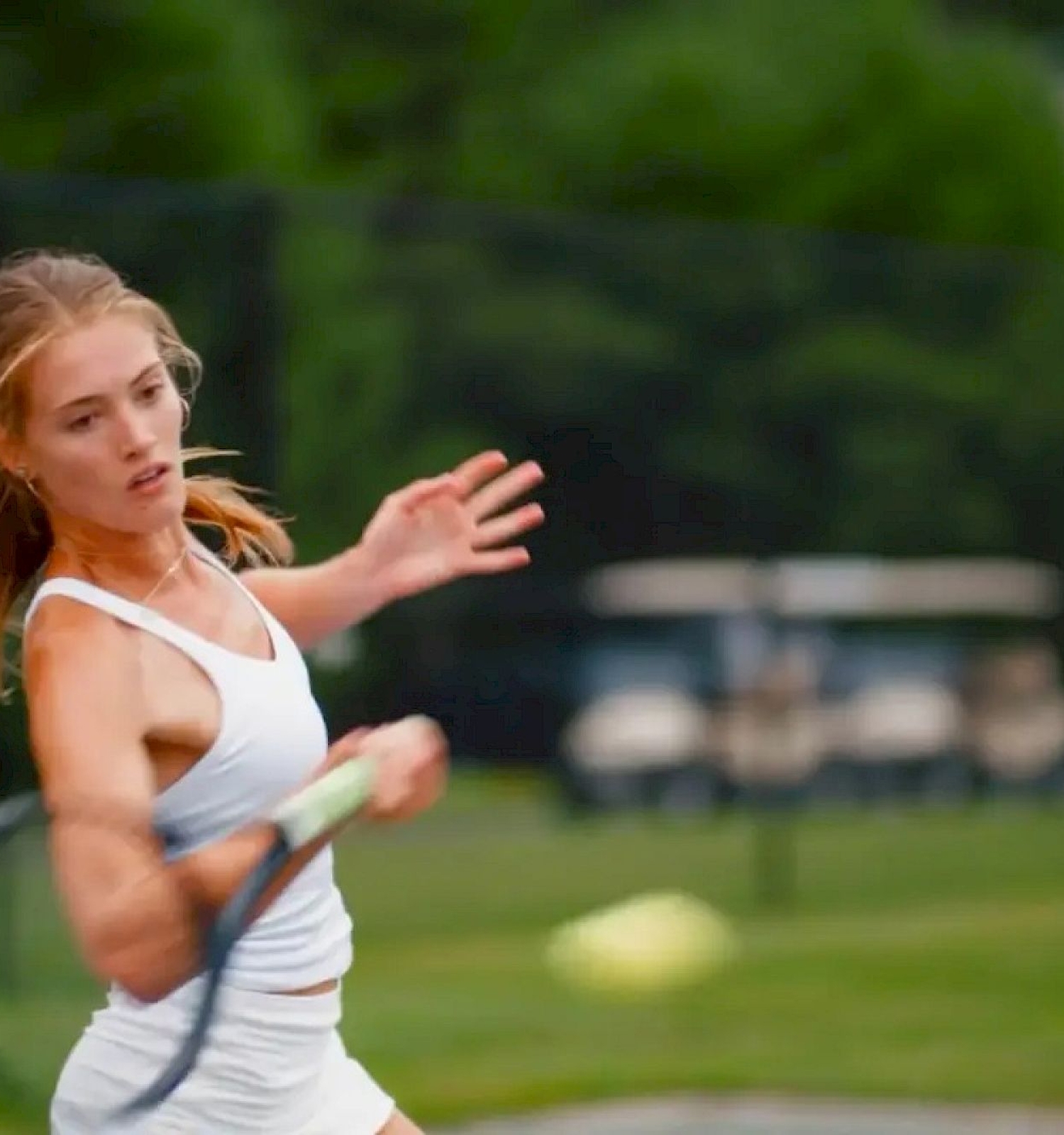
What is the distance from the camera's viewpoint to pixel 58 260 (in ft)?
11.7

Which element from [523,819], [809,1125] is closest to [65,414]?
[809,1125]

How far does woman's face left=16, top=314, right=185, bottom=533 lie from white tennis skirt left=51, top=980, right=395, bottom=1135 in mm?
540

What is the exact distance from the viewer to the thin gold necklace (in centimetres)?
346

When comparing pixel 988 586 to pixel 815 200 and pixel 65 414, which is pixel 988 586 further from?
pixel 815 200

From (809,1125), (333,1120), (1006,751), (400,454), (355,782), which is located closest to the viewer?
(355,782)

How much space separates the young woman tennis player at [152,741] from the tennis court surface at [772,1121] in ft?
12.1

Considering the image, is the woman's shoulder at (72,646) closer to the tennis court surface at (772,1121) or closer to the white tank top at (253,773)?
the white tank top at (253,773)

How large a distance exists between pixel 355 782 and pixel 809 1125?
4496 millimetres

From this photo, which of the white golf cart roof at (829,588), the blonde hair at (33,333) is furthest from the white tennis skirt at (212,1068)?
the white golf cart roof at (829,588)

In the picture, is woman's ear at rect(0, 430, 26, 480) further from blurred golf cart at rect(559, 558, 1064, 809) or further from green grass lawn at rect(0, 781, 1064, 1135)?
blurred golf cart at rect(559, 558, 1064, 809)

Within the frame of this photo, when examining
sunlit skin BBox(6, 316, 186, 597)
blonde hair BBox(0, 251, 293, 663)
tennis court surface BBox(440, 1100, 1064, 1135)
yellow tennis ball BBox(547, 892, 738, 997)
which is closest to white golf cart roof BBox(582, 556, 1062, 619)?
tennis court surface BBox(440, 1100, 1064, 1135)

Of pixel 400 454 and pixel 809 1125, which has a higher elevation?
pixel 400 454

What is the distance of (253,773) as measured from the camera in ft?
11.2

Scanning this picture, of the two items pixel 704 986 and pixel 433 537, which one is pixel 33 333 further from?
pixel 704 986
